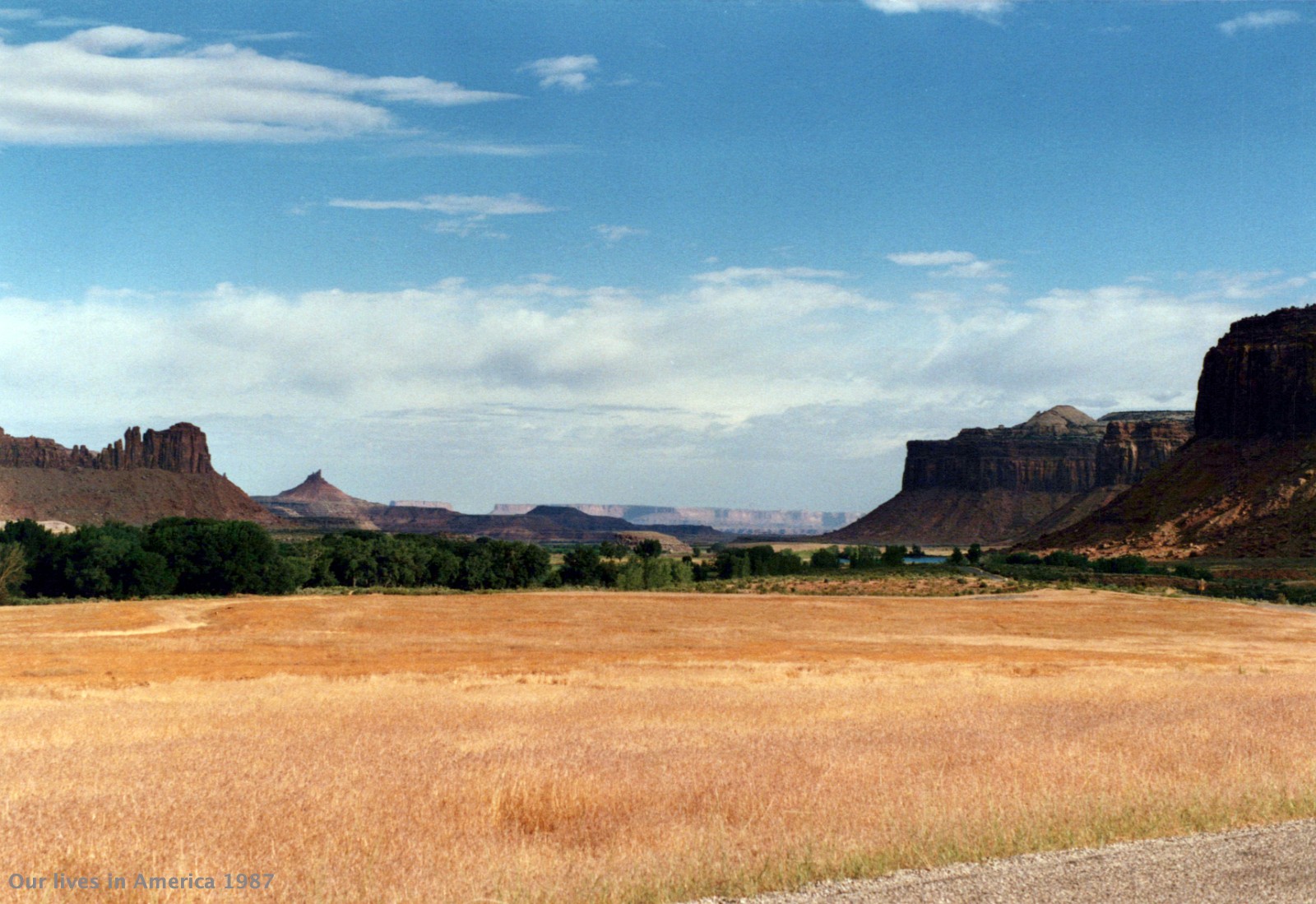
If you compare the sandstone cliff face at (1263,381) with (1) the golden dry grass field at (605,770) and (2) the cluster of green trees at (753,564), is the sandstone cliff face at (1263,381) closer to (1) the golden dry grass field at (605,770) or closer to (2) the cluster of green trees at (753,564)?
(2) the cluster of green trees at (753,564)

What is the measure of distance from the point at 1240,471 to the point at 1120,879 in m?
165

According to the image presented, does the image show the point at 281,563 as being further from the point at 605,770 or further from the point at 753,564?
the point at 605,770

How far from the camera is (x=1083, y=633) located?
60.3 metres

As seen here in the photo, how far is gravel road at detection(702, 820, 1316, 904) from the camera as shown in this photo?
967 cm

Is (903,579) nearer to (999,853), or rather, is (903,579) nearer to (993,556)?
(993,556)

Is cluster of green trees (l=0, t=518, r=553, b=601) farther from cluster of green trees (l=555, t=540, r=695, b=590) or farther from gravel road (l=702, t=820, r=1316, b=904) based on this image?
gravel road (l=702, t=820, r=1316, b=904)

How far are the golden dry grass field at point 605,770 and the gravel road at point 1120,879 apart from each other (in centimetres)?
57

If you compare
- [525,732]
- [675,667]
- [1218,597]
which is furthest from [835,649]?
[1218,597]

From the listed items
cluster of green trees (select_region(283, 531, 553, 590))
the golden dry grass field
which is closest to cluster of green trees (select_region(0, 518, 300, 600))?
cluster of green trees (select_region(283, 531, 553, 590))

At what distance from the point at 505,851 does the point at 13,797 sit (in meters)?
6.46

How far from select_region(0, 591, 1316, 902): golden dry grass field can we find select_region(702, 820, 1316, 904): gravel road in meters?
0.57

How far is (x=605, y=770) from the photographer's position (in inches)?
601

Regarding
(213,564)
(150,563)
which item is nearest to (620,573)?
(213,564)

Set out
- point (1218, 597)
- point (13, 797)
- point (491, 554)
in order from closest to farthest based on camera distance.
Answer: point (13, 797), point (1218, 597), point (491, 554)
